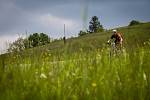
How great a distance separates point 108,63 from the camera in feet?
15.0

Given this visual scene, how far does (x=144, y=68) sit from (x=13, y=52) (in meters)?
2.66

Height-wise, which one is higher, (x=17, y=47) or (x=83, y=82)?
(x=17, y=47)

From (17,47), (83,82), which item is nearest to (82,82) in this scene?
(83,82)

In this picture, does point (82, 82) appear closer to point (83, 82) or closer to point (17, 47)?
point (83, 82)

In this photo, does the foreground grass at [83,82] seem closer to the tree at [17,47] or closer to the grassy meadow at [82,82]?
the grassy meadow at [82,82]

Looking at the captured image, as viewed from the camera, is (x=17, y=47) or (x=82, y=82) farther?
(x=17, y=47)

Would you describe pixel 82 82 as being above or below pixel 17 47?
below

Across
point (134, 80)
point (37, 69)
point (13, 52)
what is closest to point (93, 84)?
point (134, 80)

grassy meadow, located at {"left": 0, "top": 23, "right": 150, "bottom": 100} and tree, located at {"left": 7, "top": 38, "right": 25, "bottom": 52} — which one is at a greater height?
tree, located at {"left": 7, "top": 38, "right": 25, "bottom": 52}

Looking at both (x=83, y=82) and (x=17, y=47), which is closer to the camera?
(x=83, y=82)

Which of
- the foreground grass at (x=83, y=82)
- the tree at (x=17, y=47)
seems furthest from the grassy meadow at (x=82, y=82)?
the tree at (x=17, y=47)

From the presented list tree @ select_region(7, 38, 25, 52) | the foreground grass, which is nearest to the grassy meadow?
the foreground grass

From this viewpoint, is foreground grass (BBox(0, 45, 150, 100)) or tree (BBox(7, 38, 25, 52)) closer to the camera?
foreground grass (BBox(0, 45, 150, 100))

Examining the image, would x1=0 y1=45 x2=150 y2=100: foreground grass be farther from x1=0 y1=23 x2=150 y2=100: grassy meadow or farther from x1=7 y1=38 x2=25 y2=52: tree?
x1=7 y1=38 x2=25 y2=52: tree
